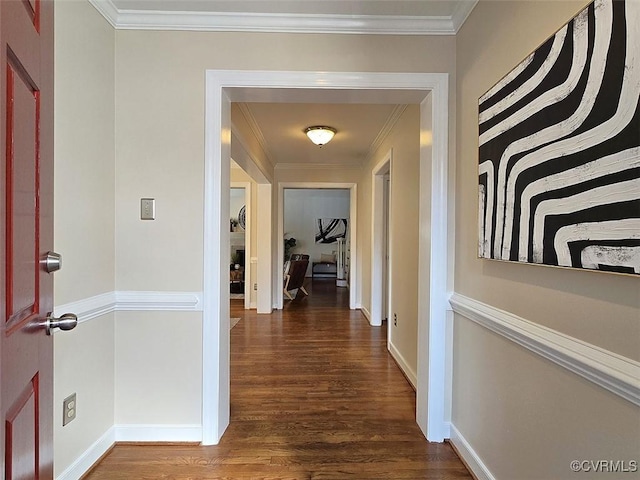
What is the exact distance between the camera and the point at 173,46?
190cm

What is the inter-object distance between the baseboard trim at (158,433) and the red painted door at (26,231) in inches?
42.2

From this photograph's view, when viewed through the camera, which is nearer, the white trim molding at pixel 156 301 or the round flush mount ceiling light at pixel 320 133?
the white trim molding at pixel 156 301

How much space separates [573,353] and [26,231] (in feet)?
4.91

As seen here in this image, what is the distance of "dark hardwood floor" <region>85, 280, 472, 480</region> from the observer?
171 cm

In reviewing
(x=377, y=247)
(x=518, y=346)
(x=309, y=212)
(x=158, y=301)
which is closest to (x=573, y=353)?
(x=518, y=346)

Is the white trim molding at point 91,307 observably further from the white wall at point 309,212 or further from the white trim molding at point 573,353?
the white wall at point 309,212

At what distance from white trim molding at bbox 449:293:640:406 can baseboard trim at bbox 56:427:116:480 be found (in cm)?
202

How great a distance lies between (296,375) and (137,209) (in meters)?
1.82

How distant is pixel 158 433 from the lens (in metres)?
1.92

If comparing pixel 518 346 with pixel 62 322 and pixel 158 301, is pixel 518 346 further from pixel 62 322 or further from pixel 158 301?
pixel 158 301

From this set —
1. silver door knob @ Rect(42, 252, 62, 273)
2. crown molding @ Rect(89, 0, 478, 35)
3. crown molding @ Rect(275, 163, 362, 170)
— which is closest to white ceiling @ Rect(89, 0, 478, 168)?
crown molding @ Rect(89, 0, 478, 35)

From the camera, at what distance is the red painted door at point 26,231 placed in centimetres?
67

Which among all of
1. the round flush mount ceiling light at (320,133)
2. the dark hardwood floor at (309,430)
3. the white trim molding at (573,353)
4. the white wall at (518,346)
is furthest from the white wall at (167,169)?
the round flush mount ceiling light at (320,133)

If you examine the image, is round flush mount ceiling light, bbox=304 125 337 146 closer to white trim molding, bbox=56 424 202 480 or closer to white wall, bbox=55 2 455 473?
white wall, bbox=55 2 455 473
